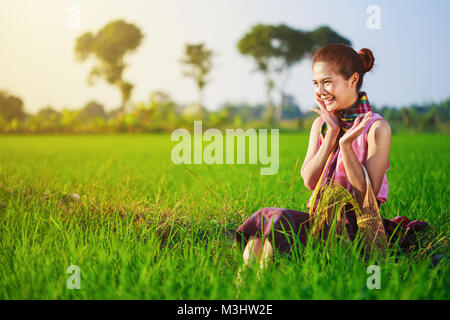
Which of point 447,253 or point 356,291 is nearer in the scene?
point 356,291

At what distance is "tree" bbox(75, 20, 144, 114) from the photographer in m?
25.8

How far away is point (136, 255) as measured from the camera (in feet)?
6.42

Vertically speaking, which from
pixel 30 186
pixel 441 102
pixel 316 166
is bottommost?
pixel 30 186

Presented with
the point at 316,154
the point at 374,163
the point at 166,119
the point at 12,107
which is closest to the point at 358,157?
the point at 374,163

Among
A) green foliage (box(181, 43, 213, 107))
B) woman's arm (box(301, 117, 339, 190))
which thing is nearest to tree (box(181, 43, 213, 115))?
green foliage (box(181, 43, 213, 107))

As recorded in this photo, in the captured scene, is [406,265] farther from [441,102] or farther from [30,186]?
[441,102]

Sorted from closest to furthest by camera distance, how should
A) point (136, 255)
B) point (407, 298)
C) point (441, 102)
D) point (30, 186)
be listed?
point (407, 298) → point (136, 255) → point (30, 186) → point (441, 102)

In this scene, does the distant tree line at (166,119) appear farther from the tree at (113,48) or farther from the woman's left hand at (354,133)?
the woman's left hand at (354,133)

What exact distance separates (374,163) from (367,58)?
1.67ft

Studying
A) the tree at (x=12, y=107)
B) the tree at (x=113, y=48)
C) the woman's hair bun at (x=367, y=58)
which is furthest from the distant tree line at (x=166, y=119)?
the woman's hair bun at (x=367, y=58)

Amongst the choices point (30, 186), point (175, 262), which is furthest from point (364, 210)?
point (30, 186)

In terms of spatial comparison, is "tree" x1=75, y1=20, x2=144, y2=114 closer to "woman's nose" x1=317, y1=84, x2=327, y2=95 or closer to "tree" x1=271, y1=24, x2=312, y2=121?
"tree" x1=271, y1=24, x2=312, y2=121

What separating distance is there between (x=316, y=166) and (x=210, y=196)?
1468 mm

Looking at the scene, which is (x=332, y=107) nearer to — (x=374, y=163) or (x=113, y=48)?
(x=374, y=163)
